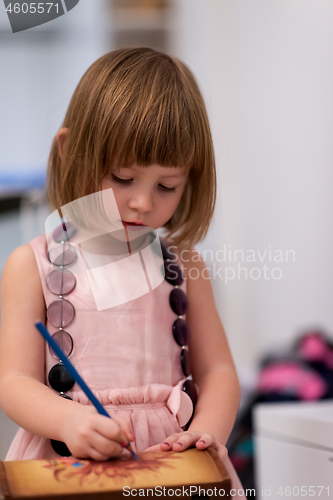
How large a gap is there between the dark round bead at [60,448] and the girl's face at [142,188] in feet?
0.57

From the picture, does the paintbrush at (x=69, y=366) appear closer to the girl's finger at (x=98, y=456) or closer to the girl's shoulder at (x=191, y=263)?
the girl's finger at (x=98, y=456)

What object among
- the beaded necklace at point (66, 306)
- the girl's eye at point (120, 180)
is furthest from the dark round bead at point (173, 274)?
the girl's eye at point (120, 180)

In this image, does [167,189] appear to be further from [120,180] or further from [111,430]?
[111,430]

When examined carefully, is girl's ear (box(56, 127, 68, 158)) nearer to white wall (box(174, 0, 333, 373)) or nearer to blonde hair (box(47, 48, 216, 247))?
blonde hair (box(47, 48, 216, 247))

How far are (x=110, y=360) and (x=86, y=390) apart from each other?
0.11 meters

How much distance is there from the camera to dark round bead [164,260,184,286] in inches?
17.5

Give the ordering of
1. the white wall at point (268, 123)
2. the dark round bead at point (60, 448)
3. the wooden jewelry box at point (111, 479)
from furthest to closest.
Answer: the white wall at point (268, 123)
the dark round bead at point (60, 448)
the wooden jewelry box at point (111, 479)

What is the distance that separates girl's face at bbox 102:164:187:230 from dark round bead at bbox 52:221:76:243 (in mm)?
51

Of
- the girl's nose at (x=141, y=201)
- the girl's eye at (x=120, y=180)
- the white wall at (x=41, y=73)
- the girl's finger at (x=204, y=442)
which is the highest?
the white wall at (x=41, y=73)

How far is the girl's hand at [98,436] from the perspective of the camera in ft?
0.91

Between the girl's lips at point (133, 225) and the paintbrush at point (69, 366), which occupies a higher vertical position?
the girl's lips at point (133, 225)

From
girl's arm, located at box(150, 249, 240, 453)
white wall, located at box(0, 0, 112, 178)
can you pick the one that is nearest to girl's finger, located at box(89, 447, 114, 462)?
girl's arm, located at box(150, 249, 240, 453)

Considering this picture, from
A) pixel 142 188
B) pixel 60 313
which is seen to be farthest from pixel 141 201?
pixel 60 313

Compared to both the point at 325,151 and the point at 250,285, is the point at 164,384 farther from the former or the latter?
the point at 325,151
